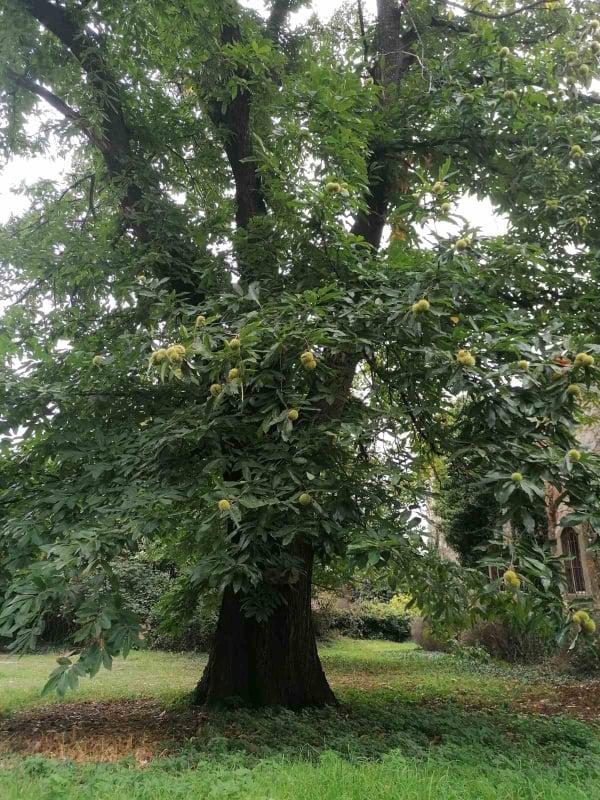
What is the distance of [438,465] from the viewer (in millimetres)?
8281

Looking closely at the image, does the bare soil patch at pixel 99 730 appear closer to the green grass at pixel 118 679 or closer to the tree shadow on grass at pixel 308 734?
the tree shadow on grass at pixel 308 734

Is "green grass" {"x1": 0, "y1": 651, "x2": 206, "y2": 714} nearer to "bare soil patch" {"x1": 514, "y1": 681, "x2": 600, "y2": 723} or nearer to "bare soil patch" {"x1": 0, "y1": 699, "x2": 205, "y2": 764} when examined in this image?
"bare soil patch" {"x1": 0, "y1": 699, "x2": 205, "y2": 764}

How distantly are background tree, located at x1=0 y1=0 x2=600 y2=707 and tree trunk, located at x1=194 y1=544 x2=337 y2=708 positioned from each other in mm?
30

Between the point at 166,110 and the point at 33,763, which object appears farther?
the point at 166,110

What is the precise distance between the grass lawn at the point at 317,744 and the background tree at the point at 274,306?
2.60ft

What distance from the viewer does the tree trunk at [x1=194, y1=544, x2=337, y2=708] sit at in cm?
688

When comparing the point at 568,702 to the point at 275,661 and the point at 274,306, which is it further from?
the point at 274,306

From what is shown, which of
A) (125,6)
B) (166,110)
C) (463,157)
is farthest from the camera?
(166,110)

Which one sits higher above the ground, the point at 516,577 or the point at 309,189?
the point at 309,189

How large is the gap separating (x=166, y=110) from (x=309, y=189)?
11.4 ft

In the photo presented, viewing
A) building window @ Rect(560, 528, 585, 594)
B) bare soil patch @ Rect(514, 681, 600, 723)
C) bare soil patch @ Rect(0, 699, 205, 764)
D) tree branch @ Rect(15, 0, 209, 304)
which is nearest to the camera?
bare soil patch @ Rect(0, 699, 205, 764)

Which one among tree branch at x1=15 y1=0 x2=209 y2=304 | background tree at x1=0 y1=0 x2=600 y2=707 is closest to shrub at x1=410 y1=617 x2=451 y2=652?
background tree at x1=0 y1=0 x2=600 y2=707

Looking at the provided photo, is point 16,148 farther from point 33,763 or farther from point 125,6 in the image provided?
point 33,763

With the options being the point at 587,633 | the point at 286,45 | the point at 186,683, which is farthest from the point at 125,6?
the point at 186,683
